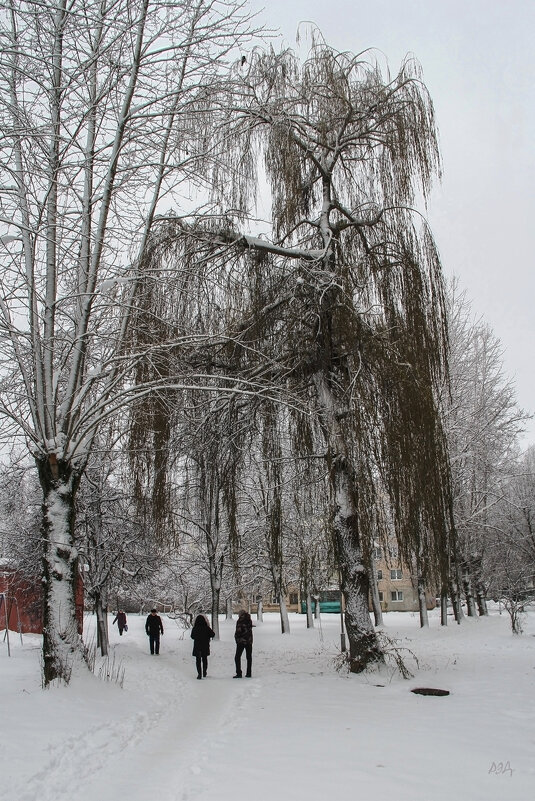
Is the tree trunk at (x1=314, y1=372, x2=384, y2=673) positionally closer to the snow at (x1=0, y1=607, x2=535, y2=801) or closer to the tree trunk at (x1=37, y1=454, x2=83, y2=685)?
the snow at (x1=0, y1=607, x2=535, y2=801)

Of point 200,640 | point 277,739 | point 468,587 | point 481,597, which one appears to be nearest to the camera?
point 277,739

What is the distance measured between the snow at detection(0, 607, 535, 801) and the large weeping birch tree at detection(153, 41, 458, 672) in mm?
1825

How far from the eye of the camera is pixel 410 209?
373 inches

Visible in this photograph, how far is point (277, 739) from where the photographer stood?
17.5ft

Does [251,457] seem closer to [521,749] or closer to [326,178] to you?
[326,178]

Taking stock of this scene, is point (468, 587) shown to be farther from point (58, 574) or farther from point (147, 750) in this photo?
point (147, 750)

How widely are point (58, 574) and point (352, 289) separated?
5843 millimetres

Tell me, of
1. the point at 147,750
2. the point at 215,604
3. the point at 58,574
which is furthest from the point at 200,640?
the point at 215,604

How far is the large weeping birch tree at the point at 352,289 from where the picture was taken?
861cm

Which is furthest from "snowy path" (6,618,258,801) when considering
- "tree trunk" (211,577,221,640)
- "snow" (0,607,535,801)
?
"tree trunk" (211,577,221,640)

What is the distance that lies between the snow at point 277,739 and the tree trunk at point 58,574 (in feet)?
1.22

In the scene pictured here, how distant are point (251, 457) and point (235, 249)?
351 cm
